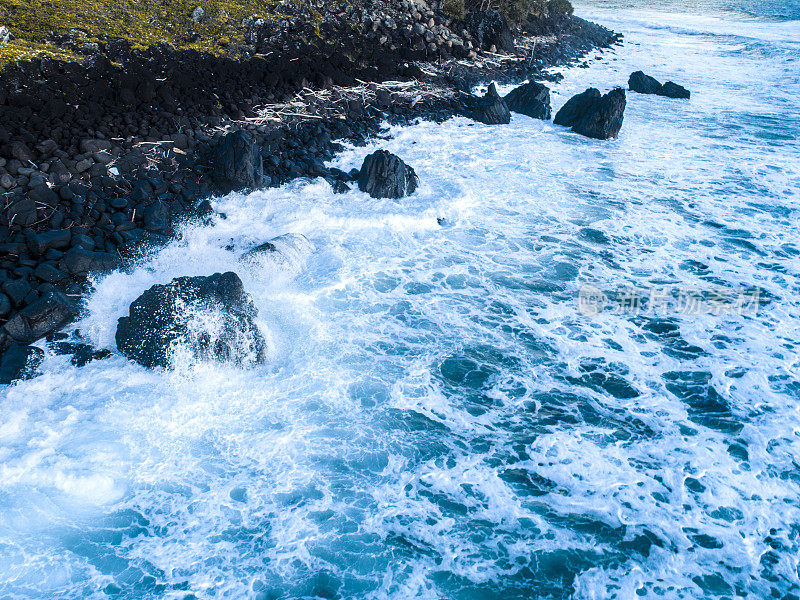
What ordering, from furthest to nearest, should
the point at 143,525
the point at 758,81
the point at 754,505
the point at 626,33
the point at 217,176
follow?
the point at 626,33
the point at 758,81
the point at 217,176
the point at 754,505
the point at 143,525

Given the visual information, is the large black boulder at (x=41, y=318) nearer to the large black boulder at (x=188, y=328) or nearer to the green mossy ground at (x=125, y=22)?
the large black boulder at (x=188, y=328)

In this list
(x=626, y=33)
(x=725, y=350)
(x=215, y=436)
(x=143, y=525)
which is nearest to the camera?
(x=143, y=525)

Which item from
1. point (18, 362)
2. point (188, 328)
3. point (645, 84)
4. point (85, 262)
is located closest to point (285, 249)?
point (188, 328)

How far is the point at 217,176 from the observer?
1016 centimetres

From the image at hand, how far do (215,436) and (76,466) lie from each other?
1.43 meters

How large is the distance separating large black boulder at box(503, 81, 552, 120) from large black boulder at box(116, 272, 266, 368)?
542 inches

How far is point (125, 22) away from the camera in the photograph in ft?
47.5

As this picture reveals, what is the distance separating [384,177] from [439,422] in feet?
20.6

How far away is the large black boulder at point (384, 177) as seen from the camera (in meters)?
10.8

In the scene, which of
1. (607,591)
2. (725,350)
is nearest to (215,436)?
(607,591)

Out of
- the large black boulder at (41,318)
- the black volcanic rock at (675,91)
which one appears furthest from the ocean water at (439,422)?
the black volcanic rock at (675,91)

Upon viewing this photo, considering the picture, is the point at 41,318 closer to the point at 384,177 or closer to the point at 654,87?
the point at 384,177

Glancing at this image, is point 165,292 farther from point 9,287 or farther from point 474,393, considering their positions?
point 474,393

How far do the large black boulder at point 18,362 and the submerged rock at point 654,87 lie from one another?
2281 cm
